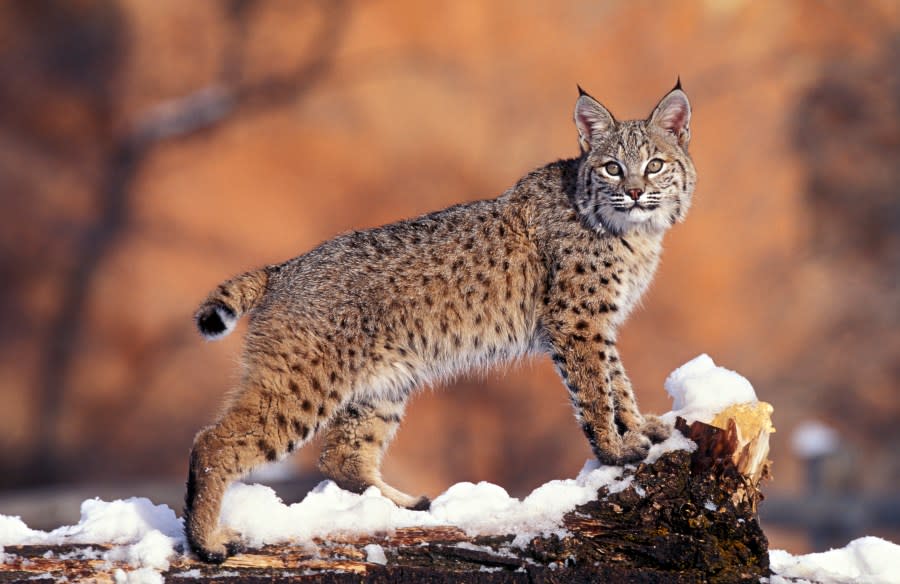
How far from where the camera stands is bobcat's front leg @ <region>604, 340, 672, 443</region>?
457cm

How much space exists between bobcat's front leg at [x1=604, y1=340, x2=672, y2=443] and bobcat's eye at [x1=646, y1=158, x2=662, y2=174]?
880 millimetres

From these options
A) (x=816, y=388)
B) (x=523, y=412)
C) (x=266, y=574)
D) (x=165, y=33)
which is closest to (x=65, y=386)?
(x=165, y=33)

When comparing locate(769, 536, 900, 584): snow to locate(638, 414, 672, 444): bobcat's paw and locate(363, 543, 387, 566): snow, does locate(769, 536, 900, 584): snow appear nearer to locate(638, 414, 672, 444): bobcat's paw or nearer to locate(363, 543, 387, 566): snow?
locate(638, 414, 672, 444): bobcat's paw

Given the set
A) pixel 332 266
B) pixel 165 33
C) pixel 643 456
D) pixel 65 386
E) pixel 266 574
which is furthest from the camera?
pixel 165 33

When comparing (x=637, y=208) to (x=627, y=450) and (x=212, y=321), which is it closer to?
(x=627, y=450)

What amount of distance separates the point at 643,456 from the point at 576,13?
11.1 metres

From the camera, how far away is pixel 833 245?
47.7ft

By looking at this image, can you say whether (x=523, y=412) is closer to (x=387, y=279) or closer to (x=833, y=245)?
(x=833, y=245)

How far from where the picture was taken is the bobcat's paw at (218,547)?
401 centimetres

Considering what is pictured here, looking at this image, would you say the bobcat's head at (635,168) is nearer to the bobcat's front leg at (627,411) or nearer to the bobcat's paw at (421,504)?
the bobcat's front leg at (627,411)

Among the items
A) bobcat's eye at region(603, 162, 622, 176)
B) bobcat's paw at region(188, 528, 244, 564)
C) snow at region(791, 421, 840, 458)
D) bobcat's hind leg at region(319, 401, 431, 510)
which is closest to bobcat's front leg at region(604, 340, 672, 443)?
bobcat's eye at region(603, 162, 622, 176)

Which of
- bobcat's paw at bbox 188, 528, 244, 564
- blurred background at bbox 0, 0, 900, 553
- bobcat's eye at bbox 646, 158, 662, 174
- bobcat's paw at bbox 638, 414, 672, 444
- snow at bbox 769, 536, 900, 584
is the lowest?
snow at bbox 769, 536, 900, 584

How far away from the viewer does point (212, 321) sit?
4723 millimetres

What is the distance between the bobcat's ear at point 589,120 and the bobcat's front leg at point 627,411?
1135 millimetres
